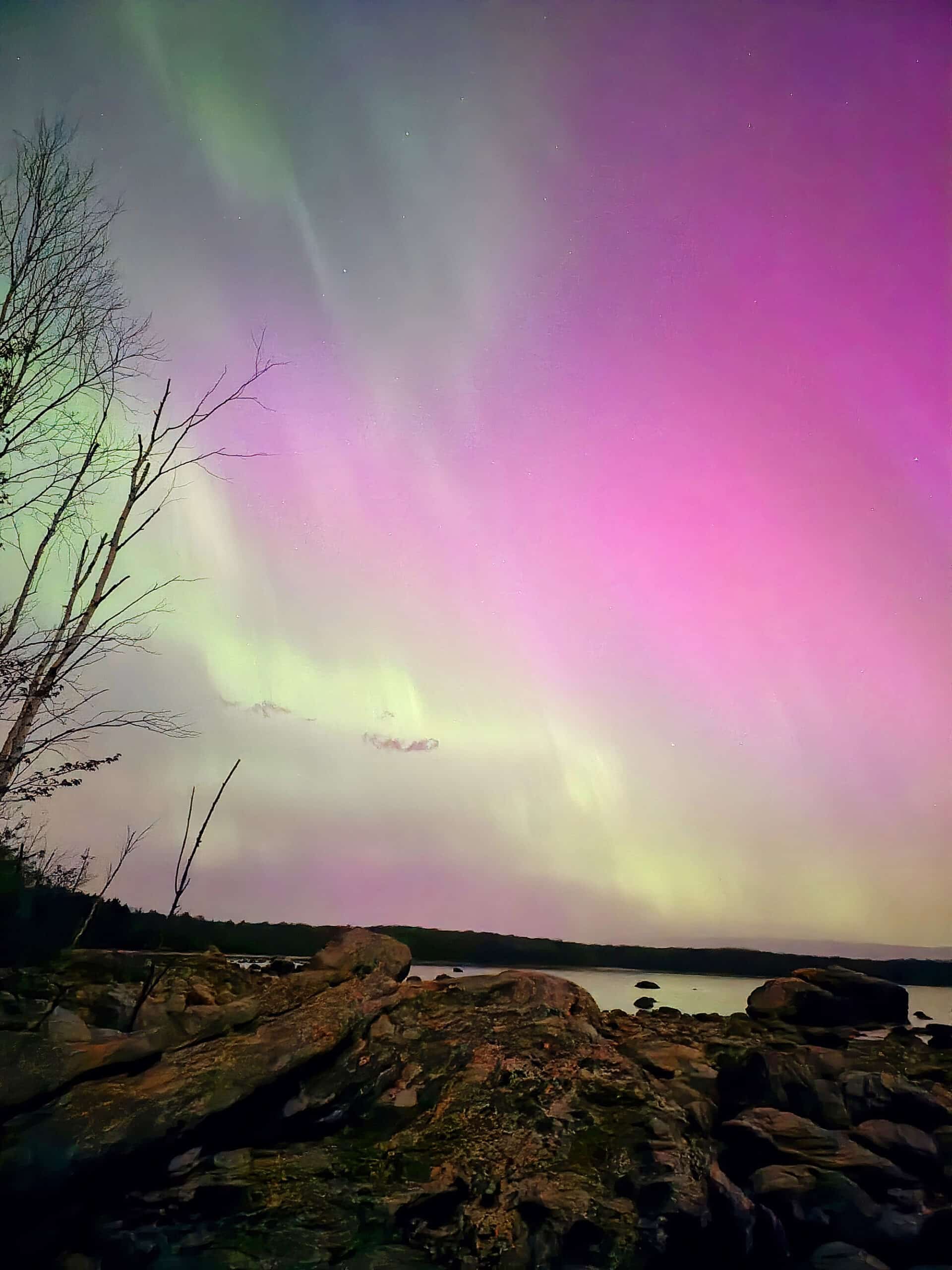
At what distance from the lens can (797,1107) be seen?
325 inches

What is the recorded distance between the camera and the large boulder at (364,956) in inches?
384

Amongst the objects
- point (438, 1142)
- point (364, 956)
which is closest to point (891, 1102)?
point (438, 1142)

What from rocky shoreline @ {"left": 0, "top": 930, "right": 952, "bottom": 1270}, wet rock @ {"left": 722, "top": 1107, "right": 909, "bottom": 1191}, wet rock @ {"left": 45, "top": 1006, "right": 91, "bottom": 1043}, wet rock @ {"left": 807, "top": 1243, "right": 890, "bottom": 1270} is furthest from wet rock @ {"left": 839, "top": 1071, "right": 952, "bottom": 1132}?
wet rock @ {"left": 45, "top": 1006, "right": 91, "bottom": 1043}

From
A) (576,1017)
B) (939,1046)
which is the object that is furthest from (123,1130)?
(939,1046)

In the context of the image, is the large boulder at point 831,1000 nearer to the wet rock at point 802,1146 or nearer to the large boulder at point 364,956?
the wet rock at point 802,1146

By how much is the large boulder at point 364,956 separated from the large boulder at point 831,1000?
310 inches

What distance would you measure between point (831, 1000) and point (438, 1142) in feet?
34.9

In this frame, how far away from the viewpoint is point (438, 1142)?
6586 mm

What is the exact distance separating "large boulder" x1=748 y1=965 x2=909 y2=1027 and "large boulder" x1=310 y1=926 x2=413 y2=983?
7865mm

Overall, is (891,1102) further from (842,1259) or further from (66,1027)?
(66,1027)

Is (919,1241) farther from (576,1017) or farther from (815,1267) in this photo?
(576,1017)

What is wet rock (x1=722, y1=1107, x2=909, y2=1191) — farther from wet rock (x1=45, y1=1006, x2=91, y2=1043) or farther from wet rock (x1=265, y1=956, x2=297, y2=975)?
wet rock (x1=265, y1=956, x2=297, y2=975)

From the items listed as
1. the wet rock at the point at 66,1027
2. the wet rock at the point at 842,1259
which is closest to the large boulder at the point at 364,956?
the wet rock at the point at 66,1027

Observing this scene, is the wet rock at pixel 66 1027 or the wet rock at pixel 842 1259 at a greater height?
the wet rock at pixel 66 1027
